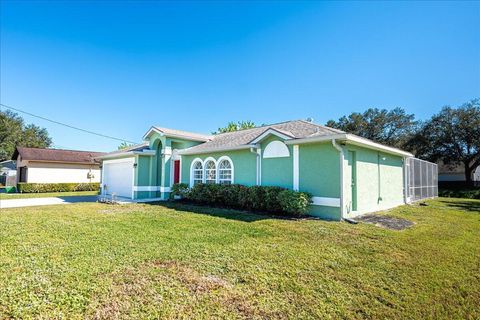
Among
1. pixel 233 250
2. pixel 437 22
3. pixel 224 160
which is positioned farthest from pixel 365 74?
pixel 233 250

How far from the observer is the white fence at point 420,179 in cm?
1568

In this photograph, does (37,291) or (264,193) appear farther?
(264,193)

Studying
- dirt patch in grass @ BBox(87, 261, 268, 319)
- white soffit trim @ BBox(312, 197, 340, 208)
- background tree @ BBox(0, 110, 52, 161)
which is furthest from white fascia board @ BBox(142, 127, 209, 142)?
background tree @ BBox(0, 110, 52, 161)

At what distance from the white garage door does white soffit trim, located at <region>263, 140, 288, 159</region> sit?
10607 millimetres

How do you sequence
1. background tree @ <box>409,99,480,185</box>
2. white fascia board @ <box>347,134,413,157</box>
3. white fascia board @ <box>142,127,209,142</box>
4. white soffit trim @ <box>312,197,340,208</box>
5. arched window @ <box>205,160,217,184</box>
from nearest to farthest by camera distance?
white soffit trim @ <box>312,197,340,208</box> → white fascia board @ <box>347,134,413,157</box> → arched window @ <box>205,160,217,184</box> → white fascia board @ <box>142,127,209,142</box> → background tree @ <box>409,99,480,185</box>

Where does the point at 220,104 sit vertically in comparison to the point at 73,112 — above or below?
above

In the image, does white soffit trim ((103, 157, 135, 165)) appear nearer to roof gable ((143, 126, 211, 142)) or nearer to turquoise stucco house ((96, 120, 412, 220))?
turquoise stucco house ((96, 120, 412, 220))

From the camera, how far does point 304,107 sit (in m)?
25.8

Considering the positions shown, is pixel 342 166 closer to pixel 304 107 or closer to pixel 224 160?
pixel 224 160

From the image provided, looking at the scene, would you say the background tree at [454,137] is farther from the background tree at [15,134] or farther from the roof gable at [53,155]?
the background tree at [15,134]

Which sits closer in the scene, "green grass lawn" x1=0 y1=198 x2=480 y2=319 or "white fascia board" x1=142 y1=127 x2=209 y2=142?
"green grass lawn" x1=0 y1=198 x2=480 y2=319

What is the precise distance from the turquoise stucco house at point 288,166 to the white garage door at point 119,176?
0.25ft

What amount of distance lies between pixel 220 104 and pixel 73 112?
16.5 metres

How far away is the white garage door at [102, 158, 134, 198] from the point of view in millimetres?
17375
